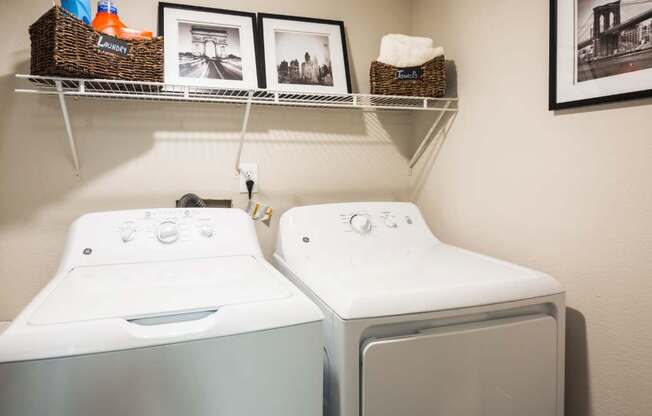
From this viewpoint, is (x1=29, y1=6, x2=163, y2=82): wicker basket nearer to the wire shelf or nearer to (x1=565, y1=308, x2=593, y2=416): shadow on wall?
the wire shelf

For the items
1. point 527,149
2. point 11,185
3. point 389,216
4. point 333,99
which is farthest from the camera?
point 333,99

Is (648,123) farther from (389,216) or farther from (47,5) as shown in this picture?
(47,5)

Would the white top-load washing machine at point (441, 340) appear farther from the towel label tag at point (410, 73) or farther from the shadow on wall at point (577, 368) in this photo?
the towel label tag at point (410, 73)

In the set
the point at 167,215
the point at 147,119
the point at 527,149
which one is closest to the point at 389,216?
the point at 527,149

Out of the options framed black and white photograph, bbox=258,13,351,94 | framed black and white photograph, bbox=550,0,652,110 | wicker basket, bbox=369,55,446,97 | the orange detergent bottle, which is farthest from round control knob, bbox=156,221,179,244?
framed black and white photograph, bbox=550,0,652,110

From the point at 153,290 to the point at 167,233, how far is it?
39 centimetres

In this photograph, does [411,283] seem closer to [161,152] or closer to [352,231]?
[352,231]

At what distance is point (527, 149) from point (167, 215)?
1185 mm

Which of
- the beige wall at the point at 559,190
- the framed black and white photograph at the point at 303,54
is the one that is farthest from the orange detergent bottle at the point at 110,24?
the beige wall at the point at 559,190

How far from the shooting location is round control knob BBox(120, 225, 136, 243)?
1298 mm

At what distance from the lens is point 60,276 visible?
1124 mm

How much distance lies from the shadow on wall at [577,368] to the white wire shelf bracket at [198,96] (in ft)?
2.90

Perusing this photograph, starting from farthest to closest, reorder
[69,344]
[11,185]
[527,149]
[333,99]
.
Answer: [333,99] → [11,185] → [527,149] → [69,344]

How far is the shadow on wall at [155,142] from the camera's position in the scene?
149 cm
